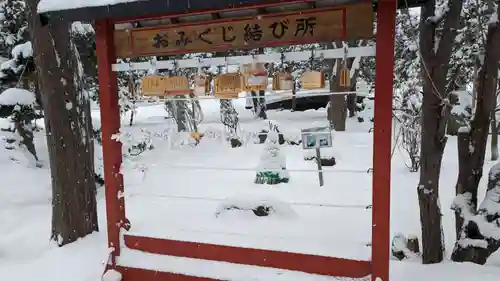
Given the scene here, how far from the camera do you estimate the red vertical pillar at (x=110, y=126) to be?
4145 millimetres

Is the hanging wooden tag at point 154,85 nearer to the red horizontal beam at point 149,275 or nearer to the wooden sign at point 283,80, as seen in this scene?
the wooden sign at point 283,80

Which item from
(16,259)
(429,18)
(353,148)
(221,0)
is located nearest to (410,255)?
(429,18)

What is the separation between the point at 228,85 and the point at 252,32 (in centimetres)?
62

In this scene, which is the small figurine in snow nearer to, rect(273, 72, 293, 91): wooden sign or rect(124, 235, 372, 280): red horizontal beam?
rect(124, 235, 372, 280): red horizontal beam

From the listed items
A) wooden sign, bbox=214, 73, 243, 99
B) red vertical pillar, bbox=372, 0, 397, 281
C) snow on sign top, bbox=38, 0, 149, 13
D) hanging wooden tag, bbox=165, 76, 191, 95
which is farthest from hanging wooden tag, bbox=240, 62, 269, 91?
snow on sign top, bbox=38, 0, 149, 13

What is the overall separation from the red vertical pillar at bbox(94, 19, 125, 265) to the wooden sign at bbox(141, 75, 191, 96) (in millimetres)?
359

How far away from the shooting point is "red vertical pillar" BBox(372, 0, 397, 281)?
325cm

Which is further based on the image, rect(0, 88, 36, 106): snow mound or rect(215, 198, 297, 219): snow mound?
rect(0, 88, 36, 106): snow mound

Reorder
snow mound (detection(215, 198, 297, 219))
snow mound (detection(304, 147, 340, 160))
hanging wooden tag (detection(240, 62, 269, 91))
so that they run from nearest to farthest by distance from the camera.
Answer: hanging wooden tag (detection(240, 62, 269, 91))
snow mound (detection(215, 198, 297, 219))
snow mound (detection(304, 147, 340, 160))

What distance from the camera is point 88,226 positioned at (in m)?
5.30

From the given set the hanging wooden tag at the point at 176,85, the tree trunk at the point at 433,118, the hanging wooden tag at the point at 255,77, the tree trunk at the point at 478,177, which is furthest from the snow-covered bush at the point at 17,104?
the tree trunk at the point at 478,177

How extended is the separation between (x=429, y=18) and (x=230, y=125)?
1251 centimetres

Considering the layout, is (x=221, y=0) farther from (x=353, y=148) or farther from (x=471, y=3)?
(x=353, y=148)

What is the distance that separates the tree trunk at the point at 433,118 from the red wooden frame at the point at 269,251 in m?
1.59
